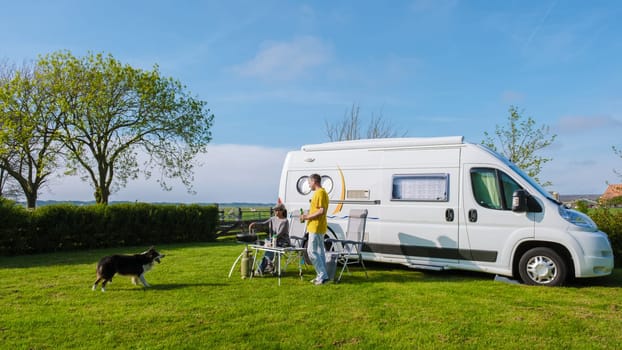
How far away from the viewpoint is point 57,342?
4.44 metres

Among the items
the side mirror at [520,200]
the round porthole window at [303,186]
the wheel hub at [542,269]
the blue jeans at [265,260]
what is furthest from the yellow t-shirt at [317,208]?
the wheel hub at [542,269]

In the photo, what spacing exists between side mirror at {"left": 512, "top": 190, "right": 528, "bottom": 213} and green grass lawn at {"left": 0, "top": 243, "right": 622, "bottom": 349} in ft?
4.15

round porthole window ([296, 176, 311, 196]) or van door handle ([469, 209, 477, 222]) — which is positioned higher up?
round porthole window ([296, 176, 311, 196])

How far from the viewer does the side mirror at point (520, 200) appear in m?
7.32

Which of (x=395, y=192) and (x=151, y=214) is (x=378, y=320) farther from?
(x=151, y=214)

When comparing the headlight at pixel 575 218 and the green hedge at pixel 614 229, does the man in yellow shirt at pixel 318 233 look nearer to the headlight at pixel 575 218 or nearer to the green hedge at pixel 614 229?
the headlight at pixel 575 218

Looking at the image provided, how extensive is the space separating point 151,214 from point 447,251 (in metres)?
10.8

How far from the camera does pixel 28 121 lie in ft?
65.9

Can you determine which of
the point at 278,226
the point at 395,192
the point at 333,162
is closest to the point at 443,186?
the point at 395,192

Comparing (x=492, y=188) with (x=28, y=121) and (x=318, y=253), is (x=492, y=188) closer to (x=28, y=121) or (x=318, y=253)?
(x=318, y=253)

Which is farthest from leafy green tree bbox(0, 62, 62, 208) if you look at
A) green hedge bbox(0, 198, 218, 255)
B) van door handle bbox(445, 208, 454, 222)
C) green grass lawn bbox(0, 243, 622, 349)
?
van door handle bbox(445, 208, 454, 222)

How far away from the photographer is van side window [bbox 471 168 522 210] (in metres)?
7.61

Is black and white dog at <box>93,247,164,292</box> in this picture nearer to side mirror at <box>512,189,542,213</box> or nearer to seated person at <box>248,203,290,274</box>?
seated person at <box>248,203,290,274</box>

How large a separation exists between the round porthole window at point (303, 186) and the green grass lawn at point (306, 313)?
199 cm
